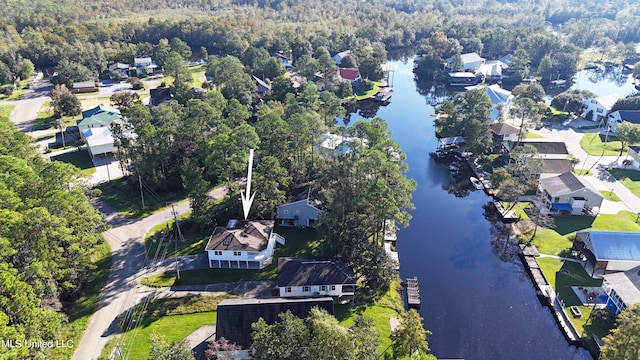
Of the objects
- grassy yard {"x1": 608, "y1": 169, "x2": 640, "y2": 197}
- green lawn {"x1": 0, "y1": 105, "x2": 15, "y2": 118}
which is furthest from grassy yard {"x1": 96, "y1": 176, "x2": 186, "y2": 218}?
grassy yard {"x1": 608, "y1": 169, "x2": 640, "y2": 197}

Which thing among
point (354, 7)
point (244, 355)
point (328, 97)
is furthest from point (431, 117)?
point (354, 7)

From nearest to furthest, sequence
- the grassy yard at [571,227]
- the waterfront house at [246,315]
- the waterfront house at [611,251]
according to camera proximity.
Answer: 1. the waterfront house at [246,315]
2. the waterfront house at [611,251]
3. the grassy yard at [571,227]

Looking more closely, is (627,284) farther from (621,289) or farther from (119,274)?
(119,274)

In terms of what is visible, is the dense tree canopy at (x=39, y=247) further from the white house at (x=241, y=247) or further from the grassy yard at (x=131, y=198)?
the white house at (x=241, y=247)

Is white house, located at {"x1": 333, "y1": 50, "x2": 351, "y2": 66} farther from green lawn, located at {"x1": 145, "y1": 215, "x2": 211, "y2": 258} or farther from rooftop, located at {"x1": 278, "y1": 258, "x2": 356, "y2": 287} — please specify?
rooftop, located at {"x1": 278, "y1": 258, "x2": 356, "y2": 287}

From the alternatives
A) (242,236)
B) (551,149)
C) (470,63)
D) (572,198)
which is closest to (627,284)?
(572,198)

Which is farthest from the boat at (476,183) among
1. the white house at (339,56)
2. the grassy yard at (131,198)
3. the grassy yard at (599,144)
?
the white house at (339,56)

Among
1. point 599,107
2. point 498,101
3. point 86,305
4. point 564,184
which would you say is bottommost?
point 86,305
